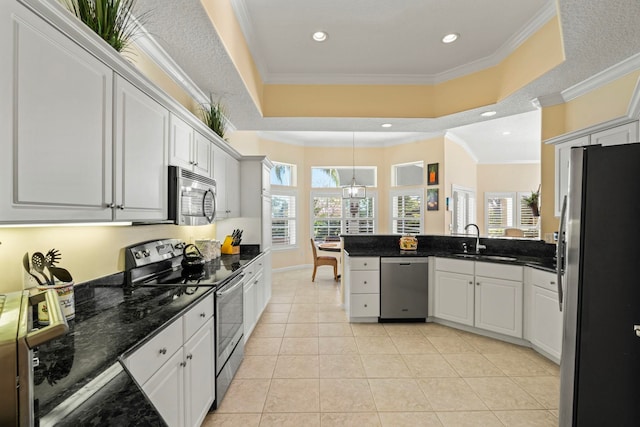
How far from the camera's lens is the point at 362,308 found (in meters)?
3.75

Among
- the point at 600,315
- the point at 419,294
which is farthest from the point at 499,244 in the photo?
the point at 600,315

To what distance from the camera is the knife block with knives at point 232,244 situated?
11.8 ft

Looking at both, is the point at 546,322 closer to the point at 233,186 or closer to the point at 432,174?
the point at 233,186

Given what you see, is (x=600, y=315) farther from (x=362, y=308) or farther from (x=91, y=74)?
(x=91, y=74)

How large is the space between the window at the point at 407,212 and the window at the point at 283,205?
2.60m

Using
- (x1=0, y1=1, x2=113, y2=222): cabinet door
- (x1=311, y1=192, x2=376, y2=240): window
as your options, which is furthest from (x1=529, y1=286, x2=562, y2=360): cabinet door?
(x1=311, y1=192, x2=376, y2=240): window

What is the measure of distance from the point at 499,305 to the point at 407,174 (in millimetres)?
4604

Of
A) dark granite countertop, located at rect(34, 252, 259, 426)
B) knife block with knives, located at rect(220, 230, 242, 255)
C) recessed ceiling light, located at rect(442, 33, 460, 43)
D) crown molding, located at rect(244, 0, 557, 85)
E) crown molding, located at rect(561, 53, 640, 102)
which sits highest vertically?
recessed ceiling light, located at rect(442, 33, 460, 43)

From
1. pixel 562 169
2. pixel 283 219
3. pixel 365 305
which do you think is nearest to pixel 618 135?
pixel 562 169

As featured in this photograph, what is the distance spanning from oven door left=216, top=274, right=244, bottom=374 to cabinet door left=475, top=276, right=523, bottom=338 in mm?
2697

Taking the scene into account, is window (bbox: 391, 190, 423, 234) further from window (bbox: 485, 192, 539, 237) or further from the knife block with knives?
the knife block with knives

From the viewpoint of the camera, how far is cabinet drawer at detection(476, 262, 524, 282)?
309cm

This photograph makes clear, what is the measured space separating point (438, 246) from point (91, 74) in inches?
165

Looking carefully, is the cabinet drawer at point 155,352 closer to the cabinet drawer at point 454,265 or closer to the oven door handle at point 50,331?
the oven door handle at point 50,331
